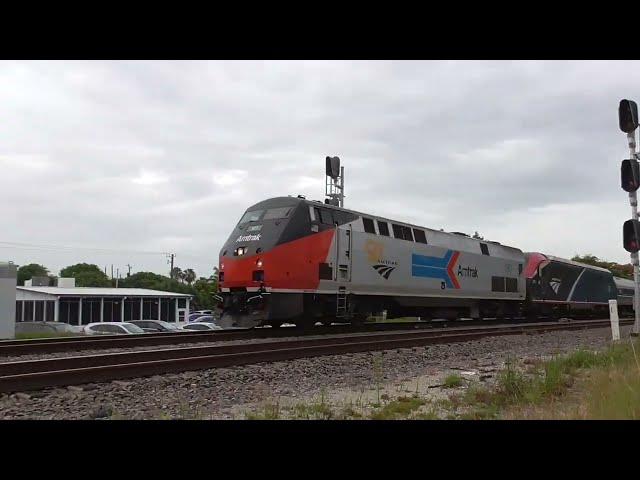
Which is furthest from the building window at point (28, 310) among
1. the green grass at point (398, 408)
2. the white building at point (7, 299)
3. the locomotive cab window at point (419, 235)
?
the green grass at point (398, 408)

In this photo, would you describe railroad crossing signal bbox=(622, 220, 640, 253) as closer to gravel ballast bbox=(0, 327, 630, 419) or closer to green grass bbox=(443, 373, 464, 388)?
gravel ballast bbox=(0, 327, 630, 419)

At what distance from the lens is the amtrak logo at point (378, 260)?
16.7 metres

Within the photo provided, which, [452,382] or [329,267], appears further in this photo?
[329,267]

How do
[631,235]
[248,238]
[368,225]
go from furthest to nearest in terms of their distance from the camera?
[368,225] < [248,238] < [631,235]

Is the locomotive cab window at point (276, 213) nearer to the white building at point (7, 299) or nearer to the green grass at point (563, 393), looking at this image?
the green grass at point (563, 393)

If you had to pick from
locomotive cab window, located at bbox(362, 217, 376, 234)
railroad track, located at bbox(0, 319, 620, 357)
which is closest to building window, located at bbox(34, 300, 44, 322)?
railroad track, located at bbox(0, 319, 620, 357)

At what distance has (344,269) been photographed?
617 inches

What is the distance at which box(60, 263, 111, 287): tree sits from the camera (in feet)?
290

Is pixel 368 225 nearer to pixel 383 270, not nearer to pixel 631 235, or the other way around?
pixel 383 270

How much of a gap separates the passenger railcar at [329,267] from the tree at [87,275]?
75.2 metres

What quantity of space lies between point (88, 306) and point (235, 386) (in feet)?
122

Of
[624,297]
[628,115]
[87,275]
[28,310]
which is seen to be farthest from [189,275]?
[628,115]

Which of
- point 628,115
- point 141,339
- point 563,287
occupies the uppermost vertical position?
point 628,115

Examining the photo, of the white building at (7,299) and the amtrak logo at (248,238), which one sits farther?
the white building at (7,299)
